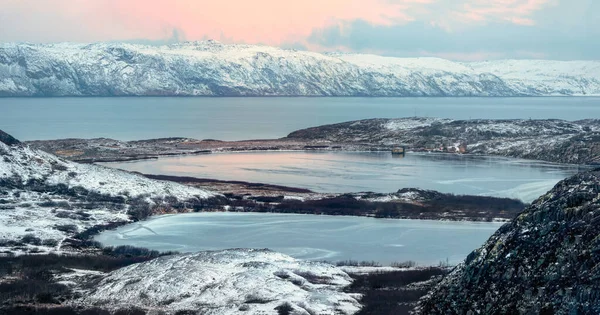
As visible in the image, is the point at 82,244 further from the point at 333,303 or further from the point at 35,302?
the point at 333,303

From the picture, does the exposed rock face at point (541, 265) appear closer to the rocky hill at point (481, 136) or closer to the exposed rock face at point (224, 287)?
the exposed rock face at point (224, 287)

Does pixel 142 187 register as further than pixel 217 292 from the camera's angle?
Yes

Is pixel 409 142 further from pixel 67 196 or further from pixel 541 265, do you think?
pixel 541 265

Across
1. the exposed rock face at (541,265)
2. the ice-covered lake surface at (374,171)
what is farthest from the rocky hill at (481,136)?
the exposed rock face at (541,265)

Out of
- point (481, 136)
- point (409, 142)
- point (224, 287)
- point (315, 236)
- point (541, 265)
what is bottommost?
point (315, 236)

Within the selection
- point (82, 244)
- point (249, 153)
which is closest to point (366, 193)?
point (82, 244)

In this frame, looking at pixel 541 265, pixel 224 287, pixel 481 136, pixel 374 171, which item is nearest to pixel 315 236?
pixel 224 287
